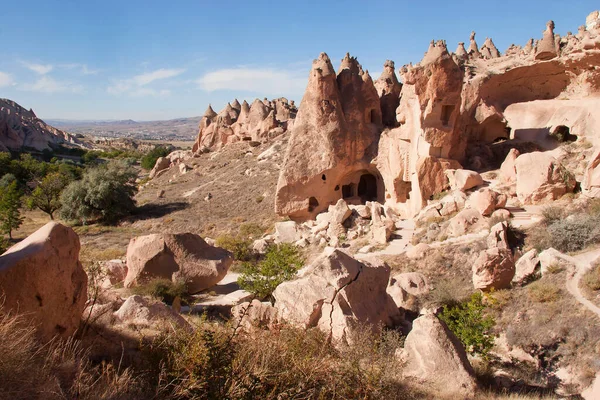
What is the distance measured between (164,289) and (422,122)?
34.4 feet

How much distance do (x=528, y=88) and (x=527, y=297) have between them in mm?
14520

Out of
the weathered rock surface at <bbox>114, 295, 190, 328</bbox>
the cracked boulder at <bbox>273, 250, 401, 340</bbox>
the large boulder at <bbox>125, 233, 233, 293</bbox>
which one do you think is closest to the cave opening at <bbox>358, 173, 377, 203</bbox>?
the large boulder at <bbox>125, 233, 233, 293</bbox>

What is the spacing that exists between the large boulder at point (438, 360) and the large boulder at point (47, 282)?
12.7 ft

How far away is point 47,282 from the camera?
4.46 metres

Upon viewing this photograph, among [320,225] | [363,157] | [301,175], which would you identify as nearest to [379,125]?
[363,157]

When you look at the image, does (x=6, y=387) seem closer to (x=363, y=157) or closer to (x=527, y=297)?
(x=527, y=297)

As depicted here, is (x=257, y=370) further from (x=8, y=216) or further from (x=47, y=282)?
(x=8, y=216)

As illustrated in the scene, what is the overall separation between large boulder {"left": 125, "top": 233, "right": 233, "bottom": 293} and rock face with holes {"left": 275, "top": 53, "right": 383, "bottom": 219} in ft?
22.8

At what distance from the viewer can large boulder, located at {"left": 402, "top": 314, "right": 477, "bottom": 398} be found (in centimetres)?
509

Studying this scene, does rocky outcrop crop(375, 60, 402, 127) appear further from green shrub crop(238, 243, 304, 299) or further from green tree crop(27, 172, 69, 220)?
green tree crop(27, 172, 69, 220)

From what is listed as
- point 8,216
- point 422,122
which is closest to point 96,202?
point 8,216

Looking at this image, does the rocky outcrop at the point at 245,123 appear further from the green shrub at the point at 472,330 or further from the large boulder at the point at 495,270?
the green shrub at the point at 472,330

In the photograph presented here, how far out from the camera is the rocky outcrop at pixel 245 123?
3444cm

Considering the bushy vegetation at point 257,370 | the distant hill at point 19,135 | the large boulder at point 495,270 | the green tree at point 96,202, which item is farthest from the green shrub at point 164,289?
the distant hill at point 19,135
